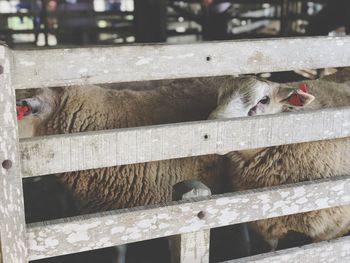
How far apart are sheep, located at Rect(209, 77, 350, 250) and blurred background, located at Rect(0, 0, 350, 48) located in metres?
3.32

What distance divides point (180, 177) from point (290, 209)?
1189 millimetres

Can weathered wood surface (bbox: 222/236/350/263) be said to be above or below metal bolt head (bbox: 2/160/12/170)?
below

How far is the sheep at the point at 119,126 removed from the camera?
Result: 3201 mm

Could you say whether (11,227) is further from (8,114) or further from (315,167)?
(315,167)

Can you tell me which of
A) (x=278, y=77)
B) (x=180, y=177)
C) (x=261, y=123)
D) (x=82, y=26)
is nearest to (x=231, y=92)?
(x=180, y=177)

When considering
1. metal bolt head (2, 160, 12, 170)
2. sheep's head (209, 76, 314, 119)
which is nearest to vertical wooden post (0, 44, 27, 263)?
metal bolt head (2, 160, 12, 170)

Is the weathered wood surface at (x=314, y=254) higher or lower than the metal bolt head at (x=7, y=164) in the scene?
lower

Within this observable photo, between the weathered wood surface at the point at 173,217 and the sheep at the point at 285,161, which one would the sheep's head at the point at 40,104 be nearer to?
the sheep at the point at 285,161

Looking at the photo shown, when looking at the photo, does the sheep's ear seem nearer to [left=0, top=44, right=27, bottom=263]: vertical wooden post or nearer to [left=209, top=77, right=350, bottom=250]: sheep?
[left=209, top=77, right=350, bottom=250]: sheep

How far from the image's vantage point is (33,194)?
485cm

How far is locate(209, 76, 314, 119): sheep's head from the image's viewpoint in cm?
289

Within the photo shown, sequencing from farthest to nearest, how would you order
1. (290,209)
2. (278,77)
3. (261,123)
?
(278,77), (290,209), (261,123)

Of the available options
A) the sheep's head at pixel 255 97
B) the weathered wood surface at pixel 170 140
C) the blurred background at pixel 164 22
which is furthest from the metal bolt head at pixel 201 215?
the blurred background at pixel 164 22

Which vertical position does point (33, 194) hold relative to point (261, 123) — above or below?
below
